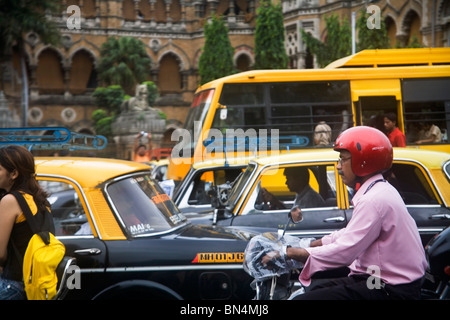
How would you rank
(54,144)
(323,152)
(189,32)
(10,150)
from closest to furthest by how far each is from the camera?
1. (10,150)
2. (54,144)
3. (323,152)
4. (189,32)

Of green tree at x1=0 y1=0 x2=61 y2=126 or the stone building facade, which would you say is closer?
green tree at x1=0 y1=0 x2=61 y2=126

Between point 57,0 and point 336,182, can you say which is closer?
point 336,182

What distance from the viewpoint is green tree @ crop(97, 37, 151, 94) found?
41031 mm

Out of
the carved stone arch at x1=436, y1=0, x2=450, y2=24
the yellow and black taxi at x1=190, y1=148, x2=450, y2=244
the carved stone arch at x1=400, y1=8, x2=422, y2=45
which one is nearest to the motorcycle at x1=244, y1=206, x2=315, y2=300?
the yellow and black taxi at x1=190, y1=148, x2=450, y2=244

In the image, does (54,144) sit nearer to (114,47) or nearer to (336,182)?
(336,182)

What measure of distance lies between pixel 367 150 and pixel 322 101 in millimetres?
9054

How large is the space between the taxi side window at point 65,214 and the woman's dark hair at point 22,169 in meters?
0.59

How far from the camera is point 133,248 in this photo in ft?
13.3

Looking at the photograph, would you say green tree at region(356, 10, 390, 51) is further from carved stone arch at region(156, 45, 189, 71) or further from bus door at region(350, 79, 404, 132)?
carved stone arch at region(156, 45, 189, 71)

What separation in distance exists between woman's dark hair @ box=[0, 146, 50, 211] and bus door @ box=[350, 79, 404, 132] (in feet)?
29.7

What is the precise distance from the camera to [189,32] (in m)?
46.1

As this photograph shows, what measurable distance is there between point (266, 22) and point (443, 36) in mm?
10727

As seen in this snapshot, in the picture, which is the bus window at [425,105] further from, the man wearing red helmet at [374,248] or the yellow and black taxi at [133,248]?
the man wearing red helmet at [374,248]

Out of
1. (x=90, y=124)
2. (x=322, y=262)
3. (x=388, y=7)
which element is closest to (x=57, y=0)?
(x=90, y=124)
